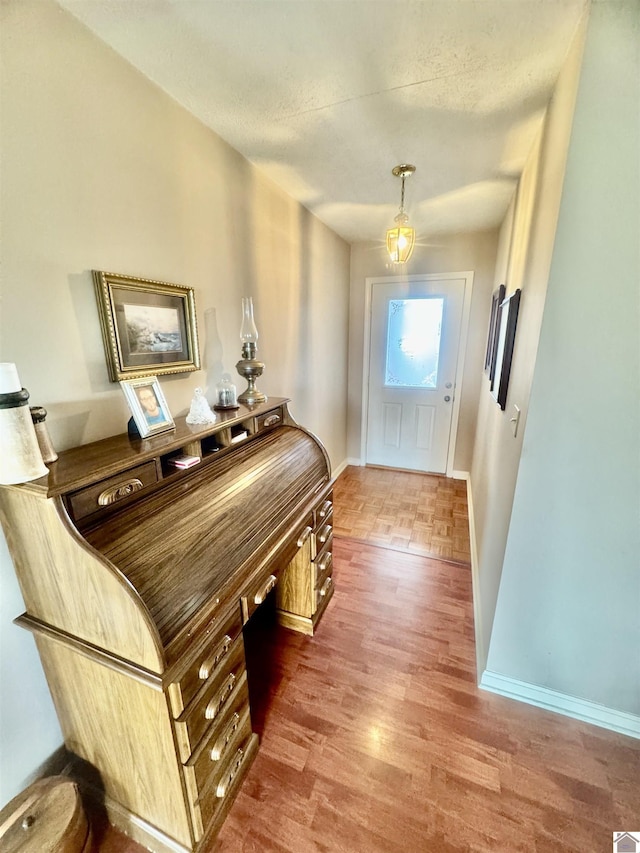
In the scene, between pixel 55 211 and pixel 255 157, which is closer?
pixel 55 211

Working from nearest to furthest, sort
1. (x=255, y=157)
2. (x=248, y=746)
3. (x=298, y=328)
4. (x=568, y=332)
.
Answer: (x=568, y=332)
(x=248, y=746)
(x=255, y=157)
(x=298, y=328)

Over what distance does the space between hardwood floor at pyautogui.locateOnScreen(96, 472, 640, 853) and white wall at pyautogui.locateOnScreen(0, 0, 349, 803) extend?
791mm

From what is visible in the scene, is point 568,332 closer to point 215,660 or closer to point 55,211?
point 215,660

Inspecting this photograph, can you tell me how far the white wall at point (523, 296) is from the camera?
1.14 meters

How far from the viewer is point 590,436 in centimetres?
117

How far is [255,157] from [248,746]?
2.65 m

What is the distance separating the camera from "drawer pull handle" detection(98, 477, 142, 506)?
2.95 ft

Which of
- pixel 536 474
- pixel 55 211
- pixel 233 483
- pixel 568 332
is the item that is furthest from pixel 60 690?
pixel 568 332

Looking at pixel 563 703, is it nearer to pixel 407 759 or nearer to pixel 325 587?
pixel 407 759

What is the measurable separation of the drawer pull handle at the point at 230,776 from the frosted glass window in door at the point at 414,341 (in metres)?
3.21

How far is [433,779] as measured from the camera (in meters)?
1.20

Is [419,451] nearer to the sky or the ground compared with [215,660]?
nearer to the ground

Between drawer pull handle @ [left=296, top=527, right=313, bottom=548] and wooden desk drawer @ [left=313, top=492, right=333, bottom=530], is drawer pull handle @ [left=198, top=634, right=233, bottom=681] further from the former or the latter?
wooden desk drawer @ [left=313, top=492, right=333, bottom=530]

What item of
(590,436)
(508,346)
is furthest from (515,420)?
(508,346)
